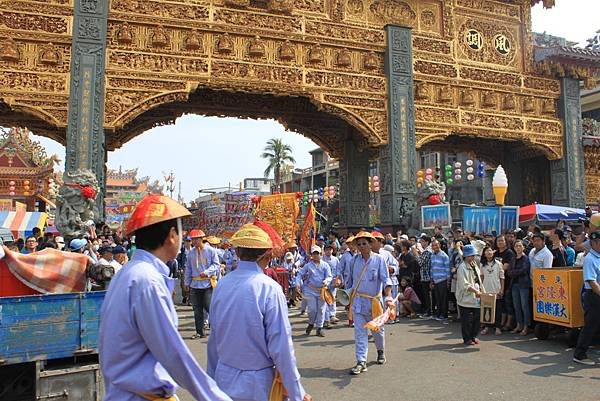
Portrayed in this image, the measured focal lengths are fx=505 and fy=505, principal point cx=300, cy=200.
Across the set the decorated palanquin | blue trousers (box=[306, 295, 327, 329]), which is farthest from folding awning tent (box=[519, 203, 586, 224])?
the decorated palanquin

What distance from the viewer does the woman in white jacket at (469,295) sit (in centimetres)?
764

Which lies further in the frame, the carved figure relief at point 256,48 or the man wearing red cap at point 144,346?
the carved figure relief at point 256,48

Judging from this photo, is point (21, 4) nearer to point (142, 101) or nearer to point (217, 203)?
point (142, 101)

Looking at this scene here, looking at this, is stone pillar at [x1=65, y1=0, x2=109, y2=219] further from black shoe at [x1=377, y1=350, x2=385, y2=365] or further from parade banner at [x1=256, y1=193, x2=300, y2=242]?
black shoe at [x1=377, y1=350, x2=385, y2=365]

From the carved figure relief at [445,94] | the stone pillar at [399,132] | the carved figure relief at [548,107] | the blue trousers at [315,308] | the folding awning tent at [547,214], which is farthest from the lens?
the carved figure relief at [548,107]

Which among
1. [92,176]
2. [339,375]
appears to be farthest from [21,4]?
[339,375]

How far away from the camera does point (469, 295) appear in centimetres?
761

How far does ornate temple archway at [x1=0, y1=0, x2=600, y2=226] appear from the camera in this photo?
13828mm

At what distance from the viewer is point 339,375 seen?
20.6 feet

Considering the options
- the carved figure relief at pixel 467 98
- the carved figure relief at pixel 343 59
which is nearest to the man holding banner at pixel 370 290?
the carved figure relief at pixel 343 59

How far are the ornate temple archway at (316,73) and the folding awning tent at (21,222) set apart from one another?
4.10m

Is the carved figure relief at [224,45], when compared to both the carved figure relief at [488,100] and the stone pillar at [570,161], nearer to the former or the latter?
the carved figure relief at [488,100]

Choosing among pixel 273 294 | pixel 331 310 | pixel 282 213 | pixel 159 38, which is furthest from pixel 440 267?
pixel 159 38

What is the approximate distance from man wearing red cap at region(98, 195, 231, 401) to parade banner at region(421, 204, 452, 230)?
513 inches
